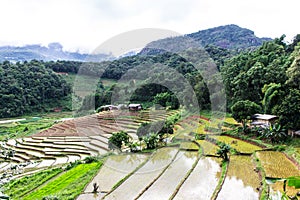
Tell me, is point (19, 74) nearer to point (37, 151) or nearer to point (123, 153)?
point (37, 151)

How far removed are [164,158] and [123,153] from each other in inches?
84.6

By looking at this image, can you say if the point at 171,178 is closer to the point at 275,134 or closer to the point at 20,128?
the point at 275,134

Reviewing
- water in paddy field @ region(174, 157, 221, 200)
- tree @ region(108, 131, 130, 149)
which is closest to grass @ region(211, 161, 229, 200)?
water in paddy field @ region(174, 157, 221, 200)

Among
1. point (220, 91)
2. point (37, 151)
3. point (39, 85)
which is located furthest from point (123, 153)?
point (39, 85)

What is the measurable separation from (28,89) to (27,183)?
29.0m

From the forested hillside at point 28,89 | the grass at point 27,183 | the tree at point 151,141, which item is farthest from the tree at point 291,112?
the forested hillside at point 28,89

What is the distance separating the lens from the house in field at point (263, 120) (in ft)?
47.5

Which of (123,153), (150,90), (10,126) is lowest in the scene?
(10,126)

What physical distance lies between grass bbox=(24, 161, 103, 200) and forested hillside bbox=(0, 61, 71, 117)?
26.1 metres

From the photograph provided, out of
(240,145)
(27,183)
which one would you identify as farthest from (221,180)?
(27,183)

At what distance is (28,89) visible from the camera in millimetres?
37719

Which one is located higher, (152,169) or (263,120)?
(263,120)

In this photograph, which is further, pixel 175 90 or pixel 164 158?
pixel 175 90

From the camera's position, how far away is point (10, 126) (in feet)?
93.8
